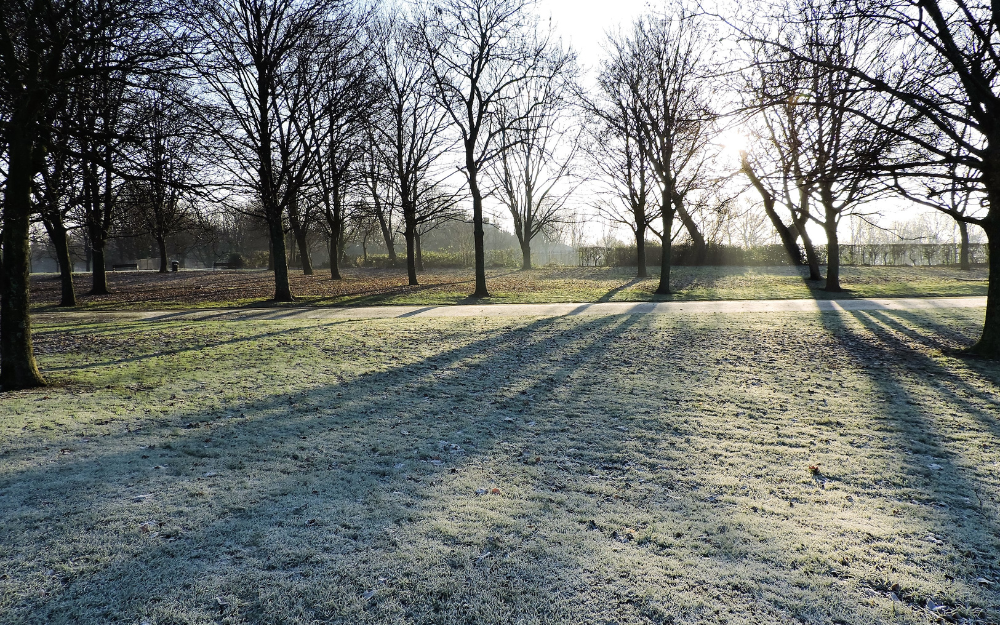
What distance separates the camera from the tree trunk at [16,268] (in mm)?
6109

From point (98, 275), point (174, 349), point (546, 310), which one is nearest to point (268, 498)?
point (174, 349)

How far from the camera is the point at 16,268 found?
Result: 20.5 feet

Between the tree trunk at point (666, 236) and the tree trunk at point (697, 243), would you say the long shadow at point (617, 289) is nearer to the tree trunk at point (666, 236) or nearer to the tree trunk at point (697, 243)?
the tree trunk at point (666, 236)

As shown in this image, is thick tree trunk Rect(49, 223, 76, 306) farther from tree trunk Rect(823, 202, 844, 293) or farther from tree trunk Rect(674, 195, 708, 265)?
tree trunk Rect(674, 195, 708, 265)

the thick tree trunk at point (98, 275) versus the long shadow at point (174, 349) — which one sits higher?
the thick tree trunk at point (98, 275)

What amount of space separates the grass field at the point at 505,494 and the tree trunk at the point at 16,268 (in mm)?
443

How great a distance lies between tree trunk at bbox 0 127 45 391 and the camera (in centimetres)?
611

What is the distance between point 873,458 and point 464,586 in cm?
354

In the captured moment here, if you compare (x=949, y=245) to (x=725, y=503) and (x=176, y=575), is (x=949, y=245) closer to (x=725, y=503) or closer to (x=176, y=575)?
(x=725, y=503)

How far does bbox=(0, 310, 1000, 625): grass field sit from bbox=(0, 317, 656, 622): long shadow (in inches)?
0.7

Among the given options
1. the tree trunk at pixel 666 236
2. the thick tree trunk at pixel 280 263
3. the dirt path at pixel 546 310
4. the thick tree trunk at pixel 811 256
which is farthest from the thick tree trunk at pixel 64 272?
the thick tree trunk at pixel 811 256

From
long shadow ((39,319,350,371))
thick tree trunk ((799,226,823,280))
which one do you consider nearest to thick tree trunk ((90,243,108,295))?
long shadow ((39,319,350,371))

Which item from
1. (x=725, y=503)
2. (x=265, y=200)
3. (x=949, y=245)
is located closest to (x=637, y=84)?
(x=265, y=200)

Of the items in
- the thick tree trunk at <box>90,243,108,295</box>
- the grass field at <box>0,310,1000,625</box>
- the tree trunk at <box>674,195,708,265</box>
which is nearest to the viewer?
the grass field at <box>0,310,1000,625</box>
